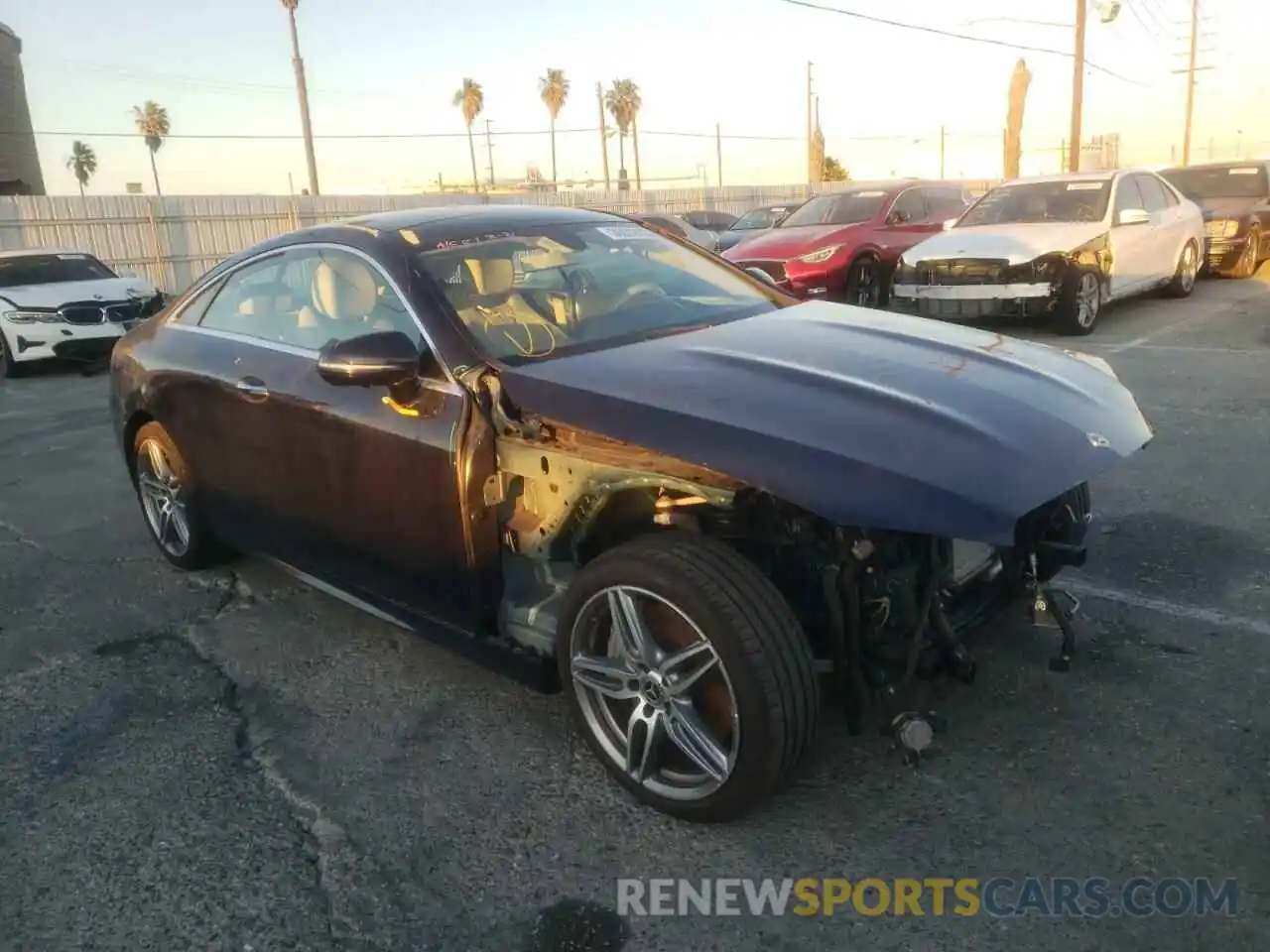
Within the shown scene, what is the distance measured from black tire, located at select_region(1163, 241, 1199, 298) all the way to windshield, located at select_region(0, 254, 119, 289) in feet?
42.4

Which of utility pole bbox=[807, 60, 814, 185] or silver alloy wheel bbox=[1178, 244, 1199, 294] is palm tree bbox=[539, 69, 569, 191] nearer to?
utility pole bbox=[807, 60, 814, 185]

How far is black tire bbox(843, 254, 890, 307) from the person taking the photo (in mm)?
11891

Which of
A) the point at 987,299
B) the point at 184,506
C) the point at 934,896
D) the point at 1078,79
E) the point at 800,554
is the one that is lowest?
the point at 934,896

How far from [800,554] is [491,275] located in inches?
60.0

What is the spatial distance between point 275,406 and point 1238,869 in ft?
10.6

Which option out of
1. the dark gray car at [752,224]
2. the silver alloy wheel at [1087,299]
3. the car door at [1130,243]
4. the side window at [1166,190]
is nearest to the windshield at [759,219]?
the dark gray car at [752,224]

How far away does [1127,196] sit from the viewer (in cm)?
1075

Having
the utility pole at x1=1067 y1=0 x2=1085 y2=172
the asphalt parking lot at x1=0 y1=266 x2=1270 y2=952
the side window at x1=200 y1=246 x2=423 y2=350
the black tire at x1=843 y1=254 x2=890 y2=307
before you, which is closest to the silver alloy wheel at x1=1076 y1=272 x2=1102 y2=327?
the black tire at x1=843 y1=254 x2=890 y2=307

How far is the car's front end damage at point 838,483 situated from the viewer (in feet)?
7.80

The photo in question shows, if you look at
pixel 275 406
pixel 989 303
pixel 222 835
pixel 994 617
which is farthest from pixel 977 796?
pixel 989 303

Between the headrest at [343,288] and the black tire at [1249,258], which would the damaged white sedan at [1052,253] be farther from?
the headrest at [343,288]

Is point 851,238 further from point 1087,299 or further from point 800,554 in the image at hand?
point 800,554

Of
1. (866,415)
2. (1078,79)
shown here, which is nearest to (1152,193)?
(866,415)

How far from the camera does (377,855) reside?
2.62 metres
